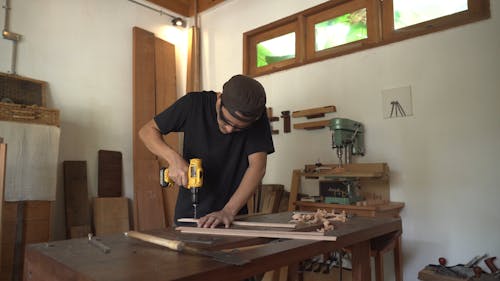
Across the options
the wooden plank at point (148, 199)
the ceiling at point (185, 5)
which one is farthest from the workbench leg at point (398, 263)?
the ceiling at point (185, 5)

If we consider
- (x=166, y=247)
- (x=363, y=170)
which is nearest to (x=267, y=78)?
(x=363, y=170)

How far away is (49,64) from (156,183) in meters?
1.53

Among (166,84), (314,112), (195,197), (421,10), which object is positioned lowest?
(195,197)

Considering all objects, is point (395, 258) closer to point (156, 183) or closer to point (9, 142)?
point (156, 183)

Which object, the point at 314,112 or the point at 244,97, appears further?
the point at 314,112

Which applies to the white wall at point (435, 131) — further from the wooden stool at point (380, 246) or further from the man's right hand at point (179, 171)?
the man's right hand at point (179, 171)

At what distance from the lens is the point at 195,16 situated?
432 cm

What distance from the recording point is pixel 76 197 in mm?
3076

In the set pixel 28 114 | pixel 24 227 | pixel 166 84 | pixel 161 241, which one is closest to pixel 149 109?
pixel 166 84

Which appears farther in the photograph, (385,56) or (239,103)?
(385,56)

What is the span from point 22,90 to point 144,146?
1231 millimetres

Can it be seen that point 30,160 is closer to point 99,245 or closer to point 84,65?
point 84,65

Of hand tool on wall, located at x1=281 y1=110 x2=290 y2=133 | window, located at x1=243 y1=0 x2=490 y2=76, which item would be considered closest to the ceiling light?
window, located at x1=243 y1=0 x2=490 y2=76

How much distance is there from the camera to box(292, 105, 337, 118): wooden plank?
297 cm
